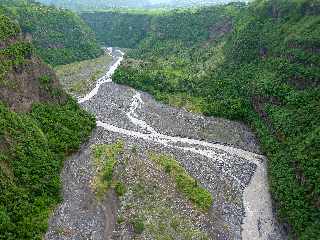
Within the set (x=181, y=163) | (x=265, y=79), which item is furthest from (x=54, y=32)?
(x=181, y=163)

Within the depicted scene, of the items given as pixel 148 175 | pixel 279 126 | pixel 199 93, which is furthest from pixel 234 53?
pixel 148 175

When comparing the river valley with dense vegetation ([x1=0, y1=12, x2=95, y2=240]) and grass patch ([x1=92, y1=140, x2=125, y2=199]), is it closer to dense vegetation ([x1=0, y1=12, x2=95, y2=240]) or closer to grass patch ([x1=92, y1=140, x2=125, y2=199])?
grass patch ([x1=92, y1=140, x2=125, y2=199])

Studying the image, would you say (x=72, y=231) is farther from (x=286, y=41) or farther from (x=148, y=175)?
(x=286, y=41)

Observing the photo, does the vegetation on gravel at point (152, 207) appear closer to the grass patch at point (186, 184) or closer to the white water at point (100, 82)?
the grass patch at point (186, 184)

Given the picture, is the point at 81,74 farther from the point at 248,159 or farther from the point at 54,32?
the point at 248,159

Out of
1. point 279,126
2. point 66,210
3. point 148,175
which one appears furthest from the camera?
point 279,126

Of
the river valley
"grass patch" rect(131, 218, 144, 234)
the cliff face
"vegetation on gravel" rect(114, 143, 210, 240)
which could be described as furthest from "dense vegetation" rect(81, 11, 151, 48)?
"grass patch" rect(131, 218, 144, 234)

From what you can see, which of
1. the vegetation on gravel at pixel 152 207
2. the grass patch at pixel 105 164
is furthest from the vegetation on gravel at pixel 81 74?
the vegetation on gravel at pixel 152 207
